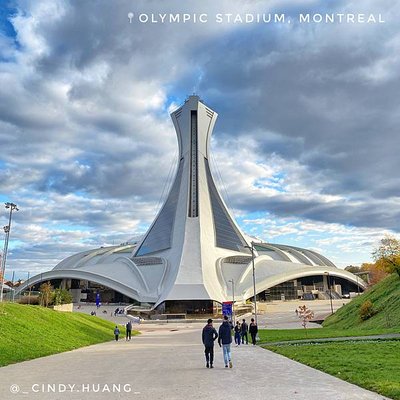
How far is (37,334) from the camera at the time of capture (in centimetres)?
1560

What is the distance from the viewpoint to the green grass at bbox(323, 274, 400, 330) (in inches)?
714

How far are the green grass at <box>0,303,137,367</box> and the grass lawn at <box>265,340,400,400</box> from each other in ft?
26.8

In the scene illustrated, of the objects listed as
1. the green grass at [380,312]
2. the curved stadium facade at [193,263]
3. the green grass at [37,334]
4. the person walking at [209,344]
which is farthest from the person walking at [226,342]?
the curved stadium facade at [193,263]

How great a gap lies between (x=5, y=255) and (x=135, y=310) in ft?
87.1

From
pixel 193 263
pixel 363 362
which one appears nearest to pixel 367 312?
pixel 363 362

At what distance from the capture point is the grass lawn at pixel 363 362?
666cm

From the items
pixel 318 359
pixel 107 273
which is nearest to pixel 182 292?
pixel 107 273

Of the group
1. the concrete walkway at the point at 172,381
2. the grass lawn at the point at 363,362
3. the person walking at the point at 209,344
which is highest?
the person walking at the point at 209,344

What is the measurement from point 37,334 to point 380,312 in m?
16.4

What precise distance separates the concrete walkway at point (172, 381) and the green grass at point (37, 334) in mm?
1639

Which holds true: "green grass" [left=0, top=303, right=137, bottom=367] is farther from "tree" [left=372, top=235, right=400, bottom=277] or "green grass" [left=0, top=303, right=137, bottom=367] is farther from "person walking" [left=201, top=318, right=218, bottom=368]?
"tree" [left=372, top=235, right=400, bottom=277]

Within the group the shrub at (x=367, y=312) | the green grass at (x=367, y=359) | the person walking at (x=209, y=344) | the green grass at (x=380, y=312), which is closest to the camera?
the green grass at (x=367, y=359)

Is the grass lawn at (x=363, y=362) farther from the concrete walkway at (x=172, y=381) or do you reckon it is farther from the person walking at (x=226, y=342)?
the person walking at (x=226, y=342)

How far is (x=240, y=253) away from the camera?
6238 cm
